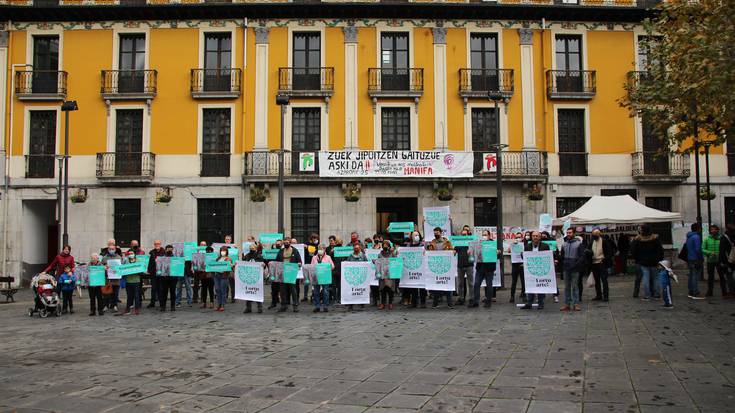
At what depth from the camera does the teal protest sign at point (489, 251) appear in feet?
43.1

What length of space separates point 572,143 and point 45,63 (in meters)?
23.6

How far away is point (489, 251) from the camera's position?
43.4 feet

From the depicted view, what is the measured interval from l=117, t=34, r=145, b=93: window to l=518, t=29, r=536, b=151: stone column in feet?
54.4

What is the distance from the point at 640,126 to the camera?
24609 mm

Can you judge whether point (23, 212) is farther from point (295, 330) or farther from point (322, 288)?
point (295, 330)

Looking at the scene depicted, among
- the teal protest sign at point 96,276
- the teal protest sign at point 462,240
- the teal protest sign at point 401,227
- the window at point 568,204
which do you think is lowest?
the teal protest sign at point 96,276

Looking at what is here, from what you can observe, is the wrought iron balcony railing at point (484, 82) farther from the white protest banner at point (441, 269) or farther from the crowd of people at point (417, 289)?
the white protest banner at point (441, 269)

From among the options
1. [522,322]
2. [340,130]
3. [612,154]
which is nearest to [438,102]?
[340,130]

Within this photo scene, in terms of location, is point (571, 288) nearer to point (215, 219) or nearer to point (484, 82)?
point (484, 82)

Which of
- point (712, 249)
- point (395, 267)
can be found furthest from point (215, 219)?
point (712, 249)

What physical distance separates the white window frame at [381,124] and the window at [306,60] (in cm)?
283

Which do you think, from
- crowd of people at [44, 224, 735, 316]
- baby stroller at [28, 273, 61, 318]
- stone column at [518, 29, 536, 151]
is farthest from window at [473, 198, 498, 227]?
baby stroller at [28, 273, 61, 318]

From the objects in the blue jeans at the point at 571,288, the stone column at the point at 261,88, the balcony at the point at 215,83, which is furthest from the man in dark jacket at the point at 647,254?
the balcony at the point at 215,83

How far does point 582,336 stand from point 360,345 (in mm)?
3664
